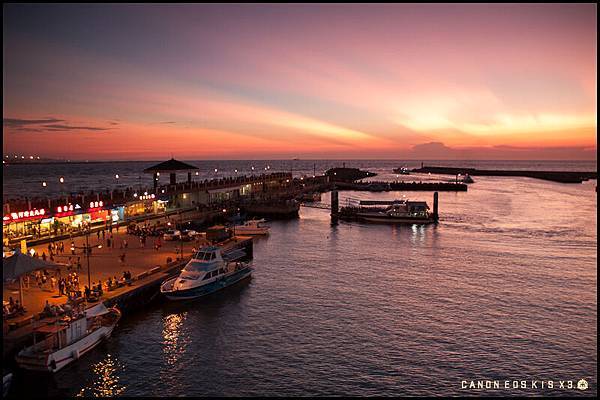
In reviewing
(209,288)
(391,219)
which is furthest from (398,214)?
(209,288)

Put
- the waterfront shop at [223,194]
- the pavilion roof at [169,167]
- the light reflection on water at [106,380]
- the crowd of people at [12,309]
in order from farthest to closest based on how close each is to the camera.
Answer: the waterfront shop at [223,194], the pavilion roof at [169,167], the crowd of people at [12,309], the light reflection on water at [106,380]

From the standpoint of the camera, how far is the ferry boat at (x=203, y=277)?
31000mm

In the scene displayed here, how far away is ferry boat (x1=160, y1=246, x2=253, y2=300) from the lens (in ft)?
102

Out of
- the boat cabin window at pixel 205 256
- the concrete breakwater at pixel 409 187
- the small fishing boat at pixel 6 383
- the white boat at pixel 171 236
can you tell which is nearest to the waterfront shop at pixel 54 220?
the white boat at pixel 171 236

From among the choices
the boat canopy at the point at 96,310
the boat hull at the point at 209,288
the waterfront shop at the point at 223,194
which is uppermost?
the waterfront shop at the point at 223,194

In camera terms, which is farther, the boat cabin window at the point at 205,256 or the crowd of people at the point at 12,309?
the boat cabin window at the point at 205,256

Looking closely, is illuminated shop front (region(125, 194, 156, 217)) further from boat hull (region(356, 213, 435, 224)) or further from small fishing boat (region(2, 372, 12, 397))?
small fishing boat (region(2, 372, 12, 397))

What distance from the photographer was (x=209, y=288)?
3306cm

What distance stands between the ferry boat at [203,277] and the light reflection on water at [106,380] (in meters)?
8.22

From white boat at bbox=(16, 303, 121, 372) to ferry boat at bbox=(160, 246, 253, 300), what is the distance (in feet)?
21.6

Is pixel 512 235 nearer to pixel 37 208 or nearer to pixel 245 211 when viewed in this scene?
pixel 245 211

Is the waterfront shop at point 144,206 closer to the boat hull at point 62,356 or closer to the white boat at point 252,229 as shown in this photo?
the white boat at point 252,229

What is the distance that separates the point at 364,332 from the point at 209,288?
12.3m

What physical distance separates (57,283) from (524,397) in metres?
26.2
